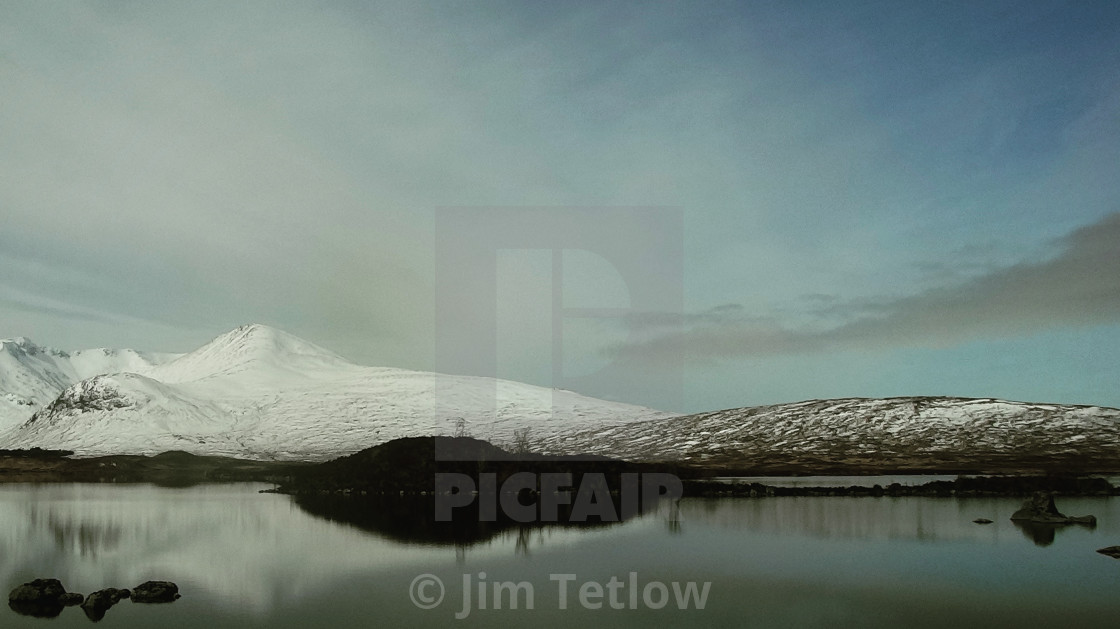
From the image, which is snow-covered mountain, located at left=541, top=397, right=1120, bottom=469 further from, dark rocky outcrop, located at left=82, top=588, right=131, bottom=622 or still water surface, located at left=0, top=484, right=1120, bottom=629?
dark rocky outcrop, located at left=82, top=588, right=131, bottom=622

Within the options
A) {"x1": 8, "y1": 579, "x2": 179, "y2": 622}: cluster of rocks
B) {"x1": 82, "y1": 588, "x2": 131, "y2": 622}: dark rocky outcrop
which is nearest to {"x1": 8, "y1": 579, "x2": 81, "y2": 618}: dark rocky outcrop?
{"x1": 8, "y1": 579, "x2": 179, "y2": 622}: cluster of rocks

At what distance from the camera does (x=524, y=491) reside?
86688mm

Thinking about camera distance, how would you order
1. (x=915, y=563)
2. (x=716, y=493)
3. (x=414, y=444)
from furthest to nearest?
(x=414, y=444) < (x=716, y=493) < (x=915, y=563)

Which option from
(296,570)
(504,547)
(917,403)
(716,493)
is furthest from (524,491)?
(917,403)

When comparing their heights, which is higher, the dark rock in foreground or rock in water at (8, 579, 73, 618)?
rock in water at (8, 579, 73, 618)

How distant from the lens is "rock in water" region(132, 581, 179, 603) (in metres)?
35.8

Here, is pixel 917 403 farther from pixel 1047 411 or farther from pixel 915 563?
pixel 915 563

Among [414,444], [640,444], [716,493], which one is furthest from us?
[640,444]

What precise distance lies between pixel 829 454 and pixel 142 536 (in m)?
106

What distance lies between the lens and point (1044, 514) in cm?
6175

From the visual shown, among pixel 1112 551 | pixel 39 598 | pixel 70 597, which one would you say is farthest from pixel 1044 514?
pixel 39 598

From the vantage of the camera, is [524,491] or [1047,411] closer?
[524,491]

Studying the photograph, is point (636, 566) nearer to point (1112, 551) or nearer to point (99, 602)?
point (99, 602)

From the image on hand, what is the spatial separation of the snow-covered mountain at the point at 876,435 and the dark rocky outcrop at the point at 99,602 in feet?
335
